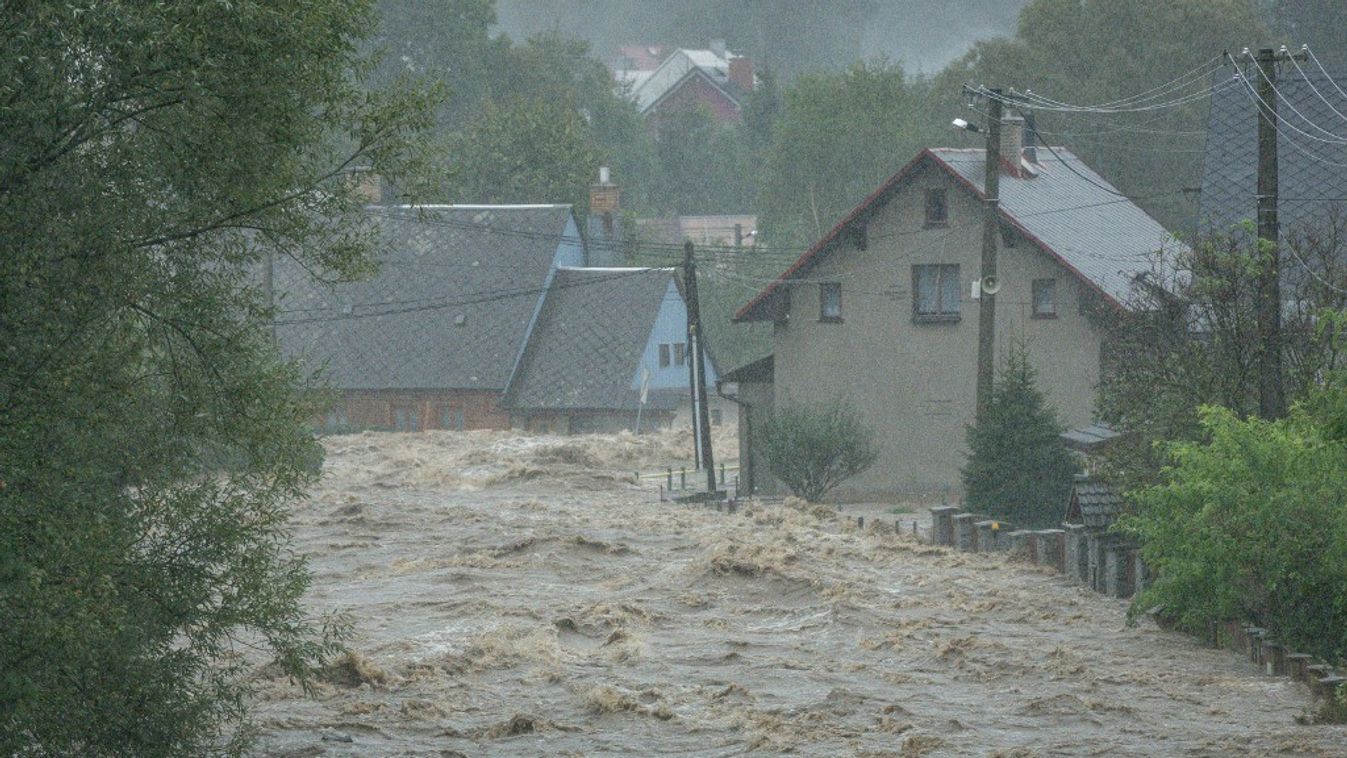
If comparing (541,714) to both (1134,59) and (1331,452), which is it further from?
(1134,59)

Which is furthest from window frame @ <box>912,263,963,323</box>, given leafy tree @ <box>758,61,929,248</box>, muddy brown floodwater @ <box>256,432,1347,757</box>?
leafy tree @ <box>758,61,929,248</box>

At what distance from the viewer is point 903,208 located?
135ft

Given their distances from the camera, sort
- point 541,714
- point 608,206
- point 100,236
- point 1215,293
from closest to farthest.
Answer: point 100,236, point 541,714, point 1215,293, point 608,206

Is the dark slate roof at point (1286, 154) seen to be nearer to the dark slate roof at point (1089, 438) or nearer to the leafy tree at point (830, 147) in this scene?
the dark slate roof at point (1089, 438)

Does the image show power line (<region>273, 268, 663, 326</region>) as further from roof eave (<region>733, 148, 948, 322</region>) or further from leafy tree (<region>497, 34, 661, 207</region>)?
leafy tree (<region>497, 34, 661, 207</region>)

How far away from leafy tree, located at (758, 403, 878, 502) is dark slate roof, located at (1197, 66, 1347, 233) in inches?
334

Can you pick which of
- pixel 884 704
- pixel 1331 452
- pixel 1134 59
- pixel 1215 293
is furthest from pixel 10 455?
pixel 1134 59

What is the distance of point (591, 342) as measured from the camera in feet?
177

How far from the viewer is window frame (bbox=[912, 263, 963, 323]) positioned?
41.1 meters

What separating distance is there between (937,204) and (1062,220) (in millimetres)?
2852

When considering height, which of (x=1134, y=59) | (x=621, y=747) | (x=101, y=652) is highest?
(x=1134, y=59)

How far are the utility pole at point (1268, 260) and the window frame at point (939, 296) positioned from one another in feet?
62.7

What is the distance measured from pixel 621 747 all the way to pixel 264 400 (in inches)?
198

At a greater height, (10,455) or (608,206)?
(608,206)
